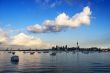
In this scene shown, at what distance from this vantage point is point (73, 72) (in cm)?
7069

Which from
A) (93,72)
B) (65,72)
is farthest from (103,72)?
→ (65,72)

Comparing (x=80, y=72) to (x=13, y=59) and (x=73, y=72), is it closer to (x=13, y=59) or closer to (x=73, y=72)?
(x=73, y=72)

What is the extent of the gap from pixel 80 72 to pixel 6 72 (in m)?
24.3

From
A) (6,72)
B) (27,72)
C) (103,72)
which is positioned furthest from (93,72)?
(6,72)

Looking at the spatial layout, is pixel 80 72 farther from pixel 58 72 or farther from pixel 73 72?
pixel 58 72

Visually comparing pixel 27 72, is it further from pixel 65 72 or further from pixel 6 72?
pixel 65 72

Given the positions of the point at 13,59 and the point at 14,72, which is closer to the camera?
the point at 14,72

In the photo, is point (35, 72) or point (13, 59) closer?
point (35, 72)

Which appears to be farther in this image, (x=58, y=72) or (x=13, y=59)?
(x=13, y=59)

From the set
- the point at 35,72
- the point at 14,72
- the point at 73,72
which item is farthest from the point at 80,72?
the point at 14,72

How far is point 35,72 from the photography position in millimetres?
71438

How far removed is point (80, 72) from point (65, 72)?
4909 millimetres

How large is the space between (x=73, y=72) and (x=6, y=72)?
72.3ft

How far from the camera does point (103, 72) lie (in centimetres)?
7225
